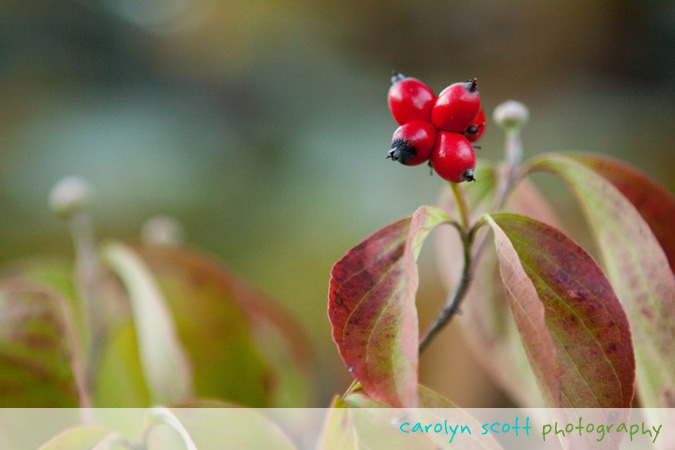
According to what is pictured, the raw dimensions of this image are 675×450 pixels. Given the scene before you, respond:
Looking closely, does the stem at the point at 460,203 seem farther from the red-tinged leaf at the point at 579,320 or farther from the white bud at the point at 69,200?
the white bud at the point at 69,200

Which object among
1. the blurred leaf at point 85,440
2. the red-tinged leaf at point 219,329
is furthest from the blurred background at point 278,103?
the blurred leaf at point 85,440

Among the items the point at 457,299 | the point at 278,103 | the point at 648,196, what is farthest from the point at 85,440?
the point at 278,103

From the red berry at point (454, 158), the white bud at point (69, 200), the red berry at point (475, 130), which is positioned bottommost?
the white bud at point (69, 200)

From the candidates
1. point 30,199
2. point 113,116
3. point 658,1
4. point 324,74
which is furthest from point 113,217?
point 658,1

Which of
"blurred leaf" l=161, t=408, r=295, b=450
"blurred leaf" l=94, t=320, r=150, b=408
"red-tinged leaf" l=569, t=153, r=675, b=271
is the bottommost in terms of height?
"blurred leaf" l=94, t=320, r=150, b=408

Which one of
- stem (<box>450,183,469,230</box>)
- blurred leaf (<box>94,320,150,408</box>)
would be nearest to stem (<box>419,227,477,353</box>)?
stem (<box>450,183,469,230</box>)

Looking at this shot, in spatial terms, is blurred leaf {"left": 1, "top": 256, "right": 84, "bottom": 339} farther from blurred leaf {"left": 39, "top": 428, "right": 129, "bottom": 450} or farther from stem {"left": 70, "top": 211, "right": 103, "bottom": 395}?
blurred leaf {"left": 39, "top": 428, "right": 129, "bottom": 450}
